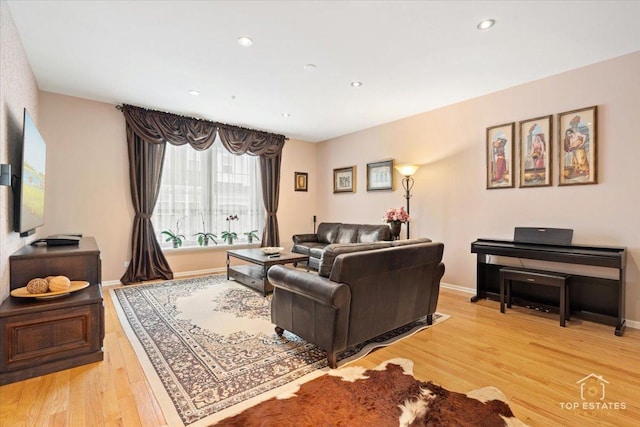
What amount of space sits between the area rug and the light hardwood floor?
4.9 inches

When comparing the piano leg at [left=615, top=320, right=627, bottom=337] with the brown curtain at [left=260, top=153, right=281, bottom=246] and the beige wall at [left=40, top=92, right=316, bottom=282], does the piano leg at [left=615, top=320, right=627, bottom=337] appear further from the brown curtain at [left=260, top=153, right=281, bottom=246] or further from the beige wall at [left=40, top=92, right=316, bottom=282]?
the beige wall at [left=40, top=92, right=316, bottom=282]

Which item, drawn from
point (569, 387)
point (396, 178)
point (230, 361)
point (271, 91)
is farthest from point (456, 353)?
point (271, 91)

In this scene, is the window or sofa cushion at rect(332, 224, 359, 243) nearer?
the window

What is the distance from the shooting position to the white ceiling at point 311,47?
7.94 feet

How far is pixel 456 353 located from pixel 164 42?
150 inches

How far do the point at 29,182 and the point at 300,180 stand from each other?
185 inches

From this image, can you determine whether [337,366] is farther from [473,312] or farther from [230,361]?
[473,312]

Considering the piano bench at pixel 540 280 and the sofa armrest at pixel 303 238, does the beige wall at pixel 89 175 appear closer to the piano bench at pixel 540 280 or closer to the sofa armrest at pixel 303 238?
the sofa armrest at pixel 303 238

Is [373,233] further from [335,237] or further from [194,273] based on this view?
[194,273]

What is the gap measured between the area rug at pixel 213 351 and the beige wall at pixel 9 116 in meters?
1.16

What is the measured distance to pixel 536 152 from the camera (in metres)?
3.69

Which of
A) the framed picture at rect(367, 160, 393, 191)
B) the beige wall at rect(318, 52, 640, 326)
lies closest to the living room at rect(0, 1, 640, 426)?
the beige wall at rect(318, 52, 640, 326)

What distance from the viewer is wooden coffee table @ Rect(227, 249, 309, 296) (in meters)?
4.06

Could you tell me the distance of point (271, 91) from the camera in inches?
160
